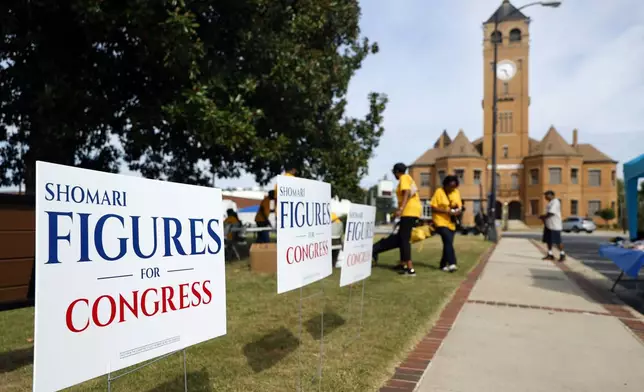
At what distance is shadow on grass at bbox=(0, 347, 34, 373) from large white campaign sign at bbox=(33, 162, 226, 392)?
2126 millimetres

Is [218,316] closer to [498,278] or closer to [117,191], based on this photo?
[117,191]

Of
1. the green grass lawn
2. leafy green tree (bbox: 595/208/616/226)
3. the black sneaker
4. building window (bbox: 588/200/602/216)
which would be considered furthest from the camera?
building window (bbox: 588/200/602/216)

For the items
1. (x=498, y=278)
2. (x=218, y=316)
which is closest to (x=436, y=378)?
(x=218, y=316)

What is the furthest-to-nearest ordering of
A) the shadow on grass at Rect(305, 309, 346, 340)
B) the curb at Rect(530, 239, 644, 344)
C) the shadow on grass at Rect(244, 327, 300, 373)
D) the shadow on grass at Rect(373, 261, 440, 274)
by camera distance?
1. the shadow on grass at Rect(373, 261, 440, 274)
2. the curb at Rect(530, 239, 644, 344)
3. the shadow on grass at Rect(305, 309, 346, 340)
4. the shadow on grass at Rect(244, 327, 300, 373)

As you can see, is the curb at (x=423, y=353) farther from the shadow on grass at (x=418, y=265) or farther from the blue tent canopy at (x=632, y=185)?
the blue tent canopy at (x=632, y=185)

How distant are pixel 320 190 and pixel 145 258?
1.94m

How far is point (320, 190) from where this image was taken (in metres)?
3.88

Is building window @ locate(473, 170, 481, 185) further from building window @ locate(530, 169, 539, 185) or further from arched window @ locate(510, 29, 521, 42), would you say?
arched window @ locate(510, 29, 521, 42)

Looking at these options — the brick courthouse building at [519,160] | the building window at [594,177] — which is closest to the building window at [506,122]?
the brick courthouse building at [519,160]

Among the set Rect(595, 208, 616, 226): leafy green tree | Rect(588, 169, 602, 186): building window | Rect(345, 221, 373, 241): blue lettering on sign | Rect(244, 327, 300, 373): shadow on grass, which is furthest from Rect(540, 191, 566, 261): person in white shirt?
Rect(588, 169, 602, 186): building window

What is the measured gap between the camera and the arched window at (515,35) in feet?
211

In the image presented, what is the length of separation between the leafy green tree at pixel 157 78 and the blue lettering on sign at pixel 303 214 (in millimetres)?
4452

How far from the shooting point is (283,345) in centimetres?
426

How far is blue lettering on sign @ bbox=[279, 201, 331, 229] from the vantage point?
3252 mm
